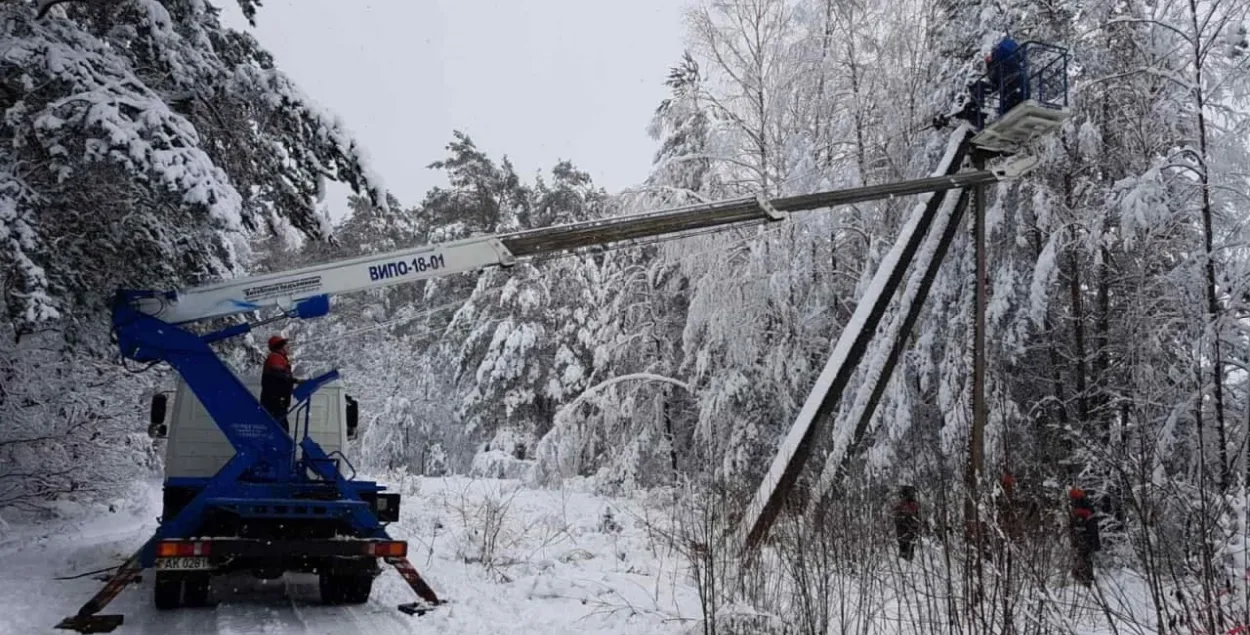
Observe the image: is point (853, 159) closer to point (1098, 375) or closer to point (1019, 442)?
point (1098, 375)

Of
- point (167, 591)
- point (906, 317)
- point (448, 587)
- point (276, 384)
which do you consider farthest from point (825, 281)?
point (167, 591)

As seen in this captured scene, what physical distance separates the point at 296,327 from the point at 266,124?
3107 centimetres

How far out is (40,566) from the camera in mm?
9250

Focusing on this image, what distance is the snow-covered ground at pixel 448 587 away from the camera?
6.88m

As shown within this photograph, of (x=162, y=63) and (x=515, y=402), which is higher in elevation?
(x=162, y=63)

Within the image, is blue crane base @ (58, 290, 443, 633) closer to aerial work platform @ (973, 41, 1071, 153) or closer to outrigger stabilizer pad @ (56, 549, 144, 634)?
outrigger stabilizer pad @ (56, 549, 144, 634)

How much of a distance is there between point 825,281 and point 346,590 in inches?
421

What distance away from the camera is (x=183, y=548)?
709 cm

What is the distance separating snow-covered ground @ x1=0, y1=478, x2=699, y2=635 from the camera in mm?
6883

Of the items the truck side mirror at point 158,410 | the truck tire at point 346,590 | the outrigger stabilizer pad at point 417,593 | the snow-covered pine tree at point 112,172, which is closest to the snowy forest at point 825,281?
the snow-covered pine tree at point 112,172

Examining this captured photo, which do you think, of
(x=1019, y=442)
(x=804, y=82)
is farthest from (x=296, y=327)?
(x=1019, y=442)

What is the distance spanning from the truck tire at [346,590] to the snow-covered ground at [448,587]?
0.58ft

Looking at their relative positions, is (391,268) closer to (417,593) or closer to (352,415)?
(352,415)

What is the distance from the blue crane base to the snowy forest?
0.86 metres
